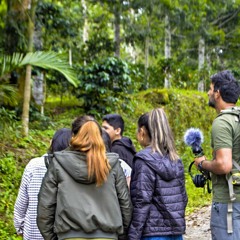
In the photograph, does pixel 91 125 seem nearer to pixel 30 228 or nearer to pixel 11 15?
pixel 30 228

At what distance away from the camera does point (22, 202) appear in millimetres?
3750

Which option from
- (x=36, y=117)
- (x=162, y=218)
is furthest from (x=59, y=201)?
(x=36, y=117)

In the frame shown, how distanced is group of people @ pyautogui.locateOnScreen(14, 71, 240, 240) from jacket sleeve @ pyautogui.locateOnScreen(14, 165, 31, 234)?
0.25m

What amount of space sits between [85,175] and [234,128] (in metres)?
1.17

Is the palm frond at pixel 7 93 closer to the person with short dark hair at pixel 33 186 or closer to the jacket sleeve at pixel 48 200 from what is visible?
the person with short dark hair at pixel 33 186

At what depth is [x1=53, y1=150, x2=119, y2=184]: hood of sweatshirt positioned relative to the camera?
121 inches

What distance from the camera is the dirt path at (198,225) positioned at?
6807 mm

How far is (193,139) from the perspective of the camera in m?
3.60

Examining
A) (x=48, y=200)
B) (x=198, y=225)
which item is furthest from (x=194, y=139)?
(x=198, y=225)

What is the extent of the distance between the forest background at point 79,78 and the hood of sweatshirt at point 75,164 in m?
3.21

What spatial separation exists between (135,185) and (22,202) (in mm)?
1061

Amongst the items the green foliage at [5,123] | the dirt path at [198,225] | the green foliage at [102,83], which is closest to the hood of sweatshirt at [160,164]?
the dirt path at [198,225]

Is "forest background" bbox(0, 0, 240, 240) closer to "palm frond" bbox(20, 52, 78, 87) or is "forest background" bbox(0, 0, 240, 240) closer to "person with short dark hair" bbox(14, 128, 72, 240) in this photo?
"palm frond" bbox(20, 52, 78, 87)

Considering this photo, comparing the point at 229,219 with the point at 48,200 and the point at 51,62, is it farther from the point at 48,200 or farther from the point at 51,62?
the point at 51,62
